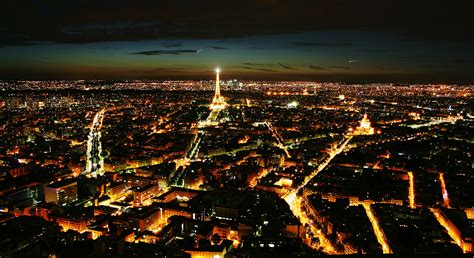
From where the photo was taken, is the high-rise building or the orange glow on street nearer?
the orange glow on street

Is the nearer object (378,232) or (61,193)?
(378,232)

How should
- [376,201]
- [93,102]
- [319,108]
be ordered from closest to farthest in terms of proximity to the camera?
[376,201], [319,108], [93,102]

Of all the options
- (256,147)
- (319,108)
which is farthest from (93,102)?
(256,147)

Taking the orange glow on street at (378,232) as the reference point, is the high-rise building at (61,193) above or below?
above

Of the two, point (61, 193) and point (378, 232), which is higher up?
point (61, 193)

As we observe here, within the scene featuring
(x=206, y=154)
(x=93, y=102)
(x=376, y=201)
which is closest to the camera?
(x=376, y=201)

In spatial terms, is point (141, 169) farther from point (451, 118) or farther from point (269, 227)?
point (451, 118)

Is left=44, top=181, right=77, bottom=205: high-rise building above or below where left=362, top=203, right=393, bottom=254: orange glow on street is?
above

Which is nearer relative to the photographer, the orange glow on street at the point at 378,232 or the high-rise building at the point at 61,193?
the orange glow on street at the point at 378,232
